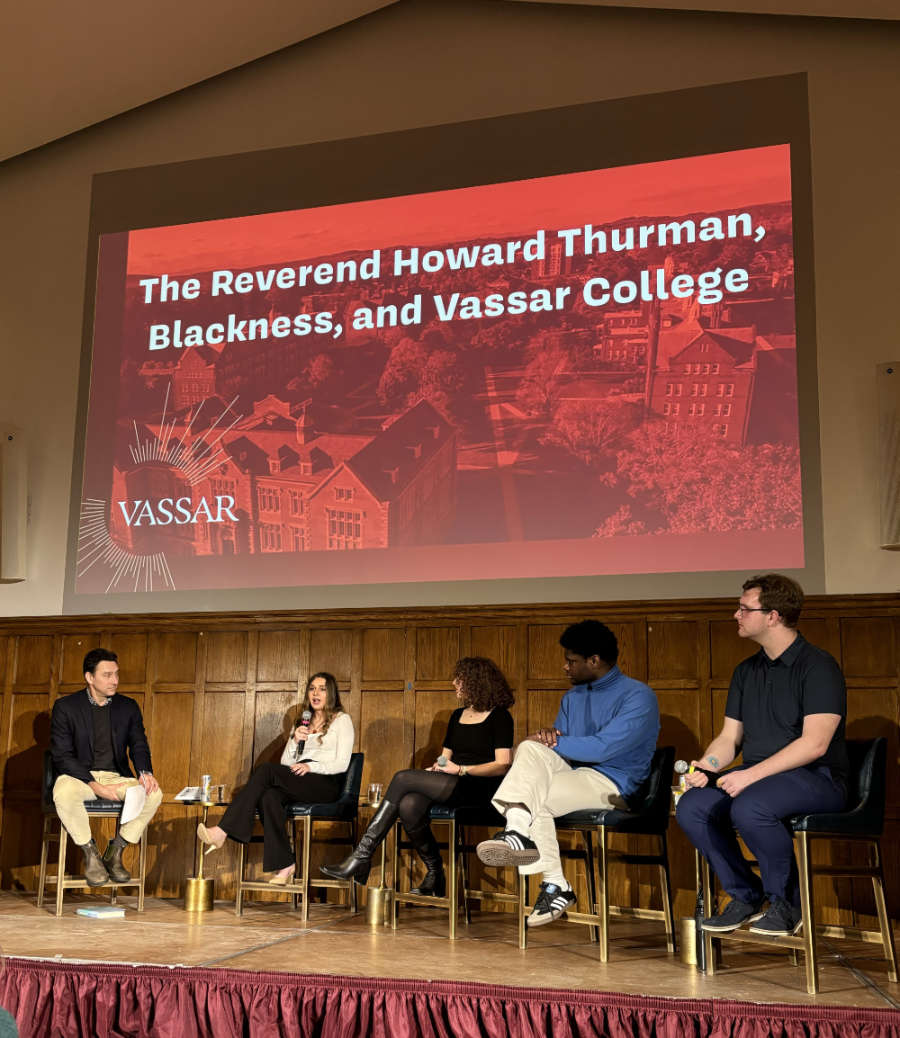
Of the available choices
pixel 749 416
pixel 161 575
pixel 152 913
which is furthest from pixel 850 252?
pixel 152 913

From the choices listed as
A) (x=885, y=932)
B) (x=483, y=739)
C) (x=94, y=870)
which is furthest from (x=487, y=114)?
(x=885, y=932)

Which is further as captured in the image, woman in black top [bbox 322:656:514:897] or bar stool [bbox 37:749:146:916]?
bar stool [bbox 37:749:146:916]

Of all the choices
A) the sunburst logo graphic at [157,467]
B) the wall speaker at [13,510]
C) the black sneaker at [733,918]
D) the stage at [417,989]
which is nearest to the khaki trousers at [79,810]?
the stage at [417,989]

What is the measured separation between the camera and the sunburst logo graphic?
633 cm

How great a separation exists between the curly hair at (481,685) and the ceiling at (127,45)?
3.69 metres

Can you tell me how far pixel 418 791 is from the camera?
15.2ft

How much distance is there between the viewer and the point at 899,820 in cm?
489

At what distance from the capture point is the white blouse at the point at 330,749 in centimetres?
521

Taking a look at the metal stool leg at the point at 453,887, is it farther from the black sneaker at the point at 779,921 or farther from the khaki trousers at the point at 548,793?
the black sneaker at the point at 779,921

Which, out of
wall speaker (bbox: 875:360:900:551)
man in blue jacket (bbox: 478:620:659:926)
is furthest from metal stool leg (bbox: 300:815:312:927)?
wall speaker (bbox: 875:360:900:551)

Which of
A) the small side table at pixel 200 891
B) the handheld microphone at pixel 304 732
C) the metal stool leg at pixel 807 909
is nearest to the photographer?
the metal stool leg at pixel 807 909

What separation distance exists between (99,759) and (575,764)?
2433 mm

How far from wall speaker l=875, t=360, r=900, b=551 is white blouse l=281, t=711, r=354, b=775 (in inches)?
105

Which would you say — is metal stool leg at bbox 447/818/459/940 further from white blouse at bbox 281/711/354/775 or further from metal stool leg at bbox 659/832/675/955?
white blouse at bbox 281/711/354/775
